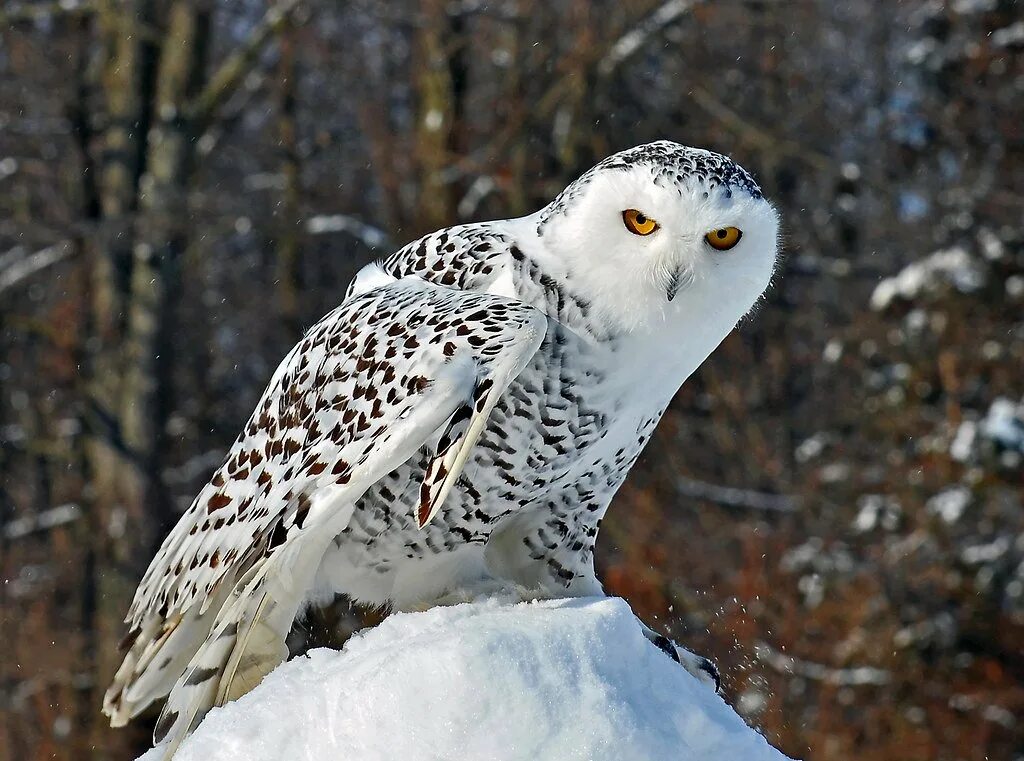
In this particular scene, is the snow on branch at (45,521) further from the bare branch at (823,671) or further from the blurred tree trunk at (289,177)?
the bare branch at (823,671)

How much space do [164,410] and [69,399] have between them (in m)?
1.71

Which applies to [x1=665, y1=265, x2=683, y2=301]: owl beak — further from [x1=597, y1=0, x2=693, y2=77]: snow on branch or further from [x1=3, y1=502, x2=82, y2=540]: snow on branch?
[x1=3, y1=502, x2=82, y2=540]: snow on branch

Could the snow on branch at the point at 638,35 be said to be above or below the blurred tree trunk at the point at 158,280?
above

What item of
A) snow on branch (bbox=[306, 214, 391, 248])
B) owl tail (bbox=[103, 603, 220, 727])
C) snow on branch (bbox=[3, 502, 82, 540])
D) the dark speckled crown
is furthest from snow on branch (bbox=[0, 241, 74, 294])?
the dark speckled crown

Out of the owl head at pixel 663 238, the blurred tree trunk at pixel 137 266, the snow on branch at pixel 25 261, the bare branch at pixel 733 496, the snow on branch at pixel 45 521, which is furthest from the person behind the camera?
the snow on branch at pixel 45 521

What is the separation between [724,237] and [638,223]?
172 millimetres

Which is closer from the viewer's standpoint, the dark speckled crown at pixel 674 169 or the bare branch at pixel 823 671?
the dark speckled crown at pixel 674 169

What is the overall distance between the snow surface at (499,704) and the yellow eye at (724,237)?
2.58 ft

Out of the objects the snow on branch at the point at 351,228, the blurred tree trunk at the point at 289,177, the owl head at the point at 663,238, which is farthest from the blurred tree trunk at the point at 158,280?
the owl head at the point at 663,238

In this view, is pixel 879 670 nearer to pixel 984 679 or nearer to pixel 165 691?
pixel 984 679

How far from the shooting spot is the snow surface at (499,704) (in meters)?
1.76

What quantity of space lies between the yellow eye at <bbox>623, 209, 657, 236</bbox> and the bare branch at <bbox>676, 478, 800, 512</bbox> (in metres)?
7.87

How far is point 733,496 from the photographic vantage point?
34.3 ft

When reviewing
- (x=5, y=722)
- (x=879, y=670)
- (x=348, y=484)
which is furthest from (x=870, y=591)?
(x=348, y=484)
